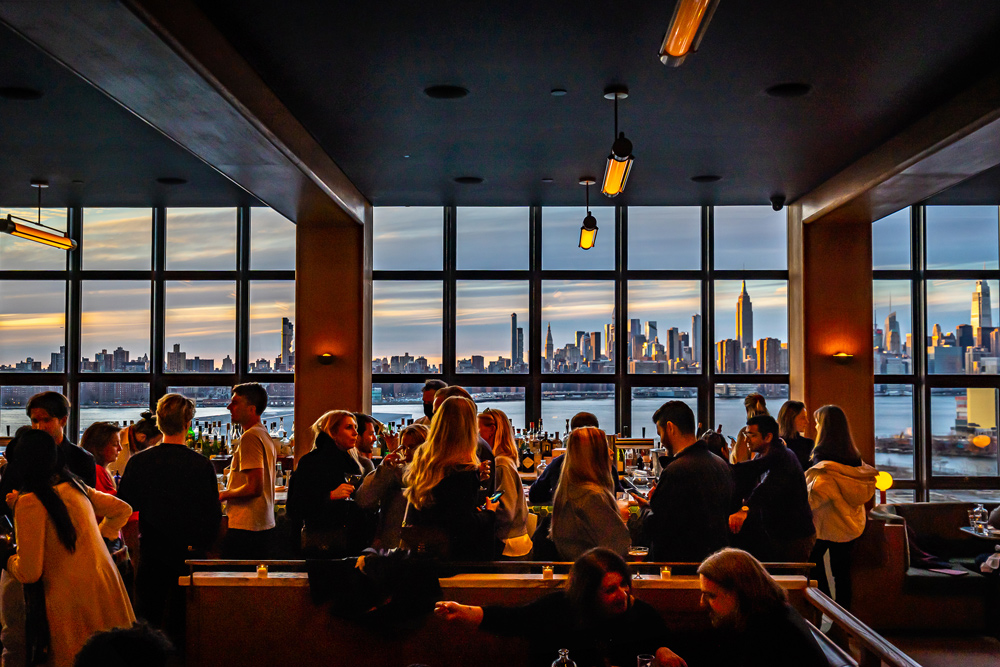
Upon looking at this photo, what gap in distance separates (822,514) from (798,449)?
0.68 m

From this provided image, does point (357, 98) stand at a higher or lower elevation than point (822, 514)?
higher

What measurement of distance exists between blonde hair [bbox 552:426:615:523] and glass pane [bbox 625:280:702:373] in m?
5.95

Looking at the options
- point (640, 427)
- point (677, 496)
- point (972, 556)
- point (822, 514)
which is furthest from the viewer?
point (640, 427)

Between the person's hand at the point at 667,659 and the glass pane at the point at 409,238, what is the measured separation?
710 cm

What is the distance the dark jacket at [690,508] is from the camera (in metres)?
3.46

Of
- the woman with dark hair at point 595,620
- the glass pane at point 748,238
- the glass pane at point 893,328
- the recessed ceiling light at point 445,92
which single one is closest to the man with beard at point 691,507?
the woman with dark hair at point 595,620

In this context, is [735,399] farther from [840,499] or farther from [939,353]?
[840,499]

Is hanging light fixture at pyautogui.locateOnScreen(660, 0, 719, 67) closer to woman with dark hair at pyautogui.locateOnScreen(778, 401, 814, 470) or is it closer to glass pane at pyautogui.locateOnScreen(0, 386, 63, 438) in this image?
woman with dark hair at pyautogui.locateOnScreen(778, 401, 814, 470)

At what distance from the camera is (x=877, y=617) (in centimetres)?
506

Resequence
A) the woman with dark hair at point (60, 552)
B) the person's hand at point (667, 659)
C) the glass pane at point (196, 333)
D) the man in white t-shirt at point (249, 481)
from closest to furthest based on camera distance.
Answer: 1. the person's hand at point (667, 659)
2. the woman with dark hair at point (60, 552)
3. the man in white t-shirt at point (249, 481)
4. the glass pane at point (196, 333)

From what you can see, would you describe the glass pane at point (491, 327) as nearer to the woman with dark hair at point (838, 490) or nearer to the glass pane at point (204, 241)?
the glass pane at point (204, 241)

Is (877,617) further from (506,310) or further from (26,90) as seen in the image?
(26,90)

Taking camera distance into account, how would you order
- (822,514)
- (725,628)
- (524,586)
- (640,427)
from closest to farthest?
(725,628) → (524,586) → (822,514) → (640,427)

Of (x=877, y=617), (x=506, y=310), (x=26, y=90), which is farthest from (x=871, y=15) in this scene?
(x=506, y=310)
